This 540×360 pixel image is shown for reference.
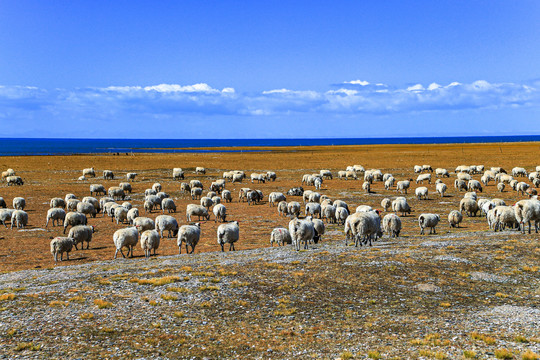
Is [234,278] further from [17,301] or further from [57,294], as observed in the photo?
[17,301]

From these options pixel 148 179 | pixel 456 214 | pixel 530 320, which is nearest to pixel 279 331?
pixel 530 320

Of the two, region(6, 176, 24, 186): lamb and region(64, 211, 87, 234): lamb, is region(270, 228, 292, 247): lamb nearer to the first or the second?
region(64, 211, 87, 234): lamb

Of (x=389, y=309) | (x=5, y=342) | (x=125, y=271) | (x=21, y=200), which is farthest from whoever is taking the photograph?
(x=21, y=200)

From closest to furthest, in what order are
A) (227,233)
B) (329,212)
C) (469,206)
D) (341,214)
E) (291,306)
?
(291,306) < (227,233) < (341,214) < (329,212) < (469,206)

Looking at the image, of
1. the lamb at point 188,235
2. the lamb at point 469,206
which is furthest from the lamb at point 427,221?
the lamb at point 188,235

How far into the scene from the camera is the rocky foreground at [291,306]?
43.4 feet

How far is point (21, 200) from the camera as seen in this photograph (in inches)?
1801

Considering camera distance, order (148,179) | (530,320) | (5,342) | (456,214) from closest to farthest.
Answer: (5,342)
(530,320)
(456,214)
(148,179)

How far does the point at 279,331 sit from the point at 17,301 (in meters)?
11.1

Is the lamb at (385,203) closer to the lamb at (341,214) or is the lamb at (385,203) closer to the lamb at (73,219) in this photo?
the lamb at (341,214)

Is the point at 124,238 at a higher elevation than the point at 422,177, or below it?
below

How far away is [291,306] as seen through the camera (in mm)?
16906

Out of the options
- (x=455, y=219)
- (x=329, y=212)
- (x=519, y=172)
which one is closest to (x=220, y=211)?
(x=329, y=212)

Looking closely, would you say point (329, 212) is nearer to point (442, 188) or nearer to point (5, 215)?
point (442, 188)
